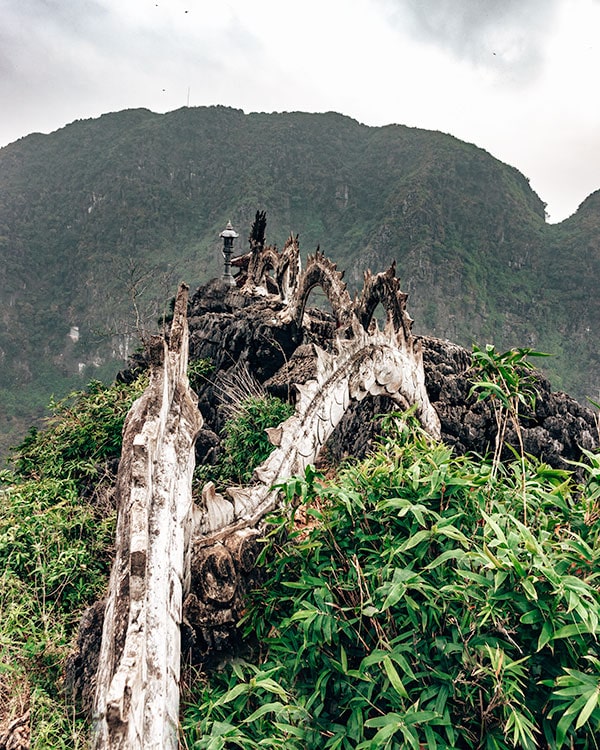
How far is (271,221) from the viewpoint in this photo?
43.9 metres

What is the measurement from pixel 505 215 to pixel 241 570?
41.4 m

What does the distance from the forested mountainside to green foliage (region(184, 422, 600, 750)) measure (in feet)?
81.1

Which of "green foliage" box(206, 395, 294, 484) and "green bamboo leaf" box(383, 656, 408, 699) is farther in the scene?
"green foliage" box(206, 395, 294, 484)

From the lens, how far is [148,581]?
7.27 feet

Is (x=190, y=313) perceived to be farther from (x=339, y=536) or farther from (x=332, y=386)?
(x=339, y=536)

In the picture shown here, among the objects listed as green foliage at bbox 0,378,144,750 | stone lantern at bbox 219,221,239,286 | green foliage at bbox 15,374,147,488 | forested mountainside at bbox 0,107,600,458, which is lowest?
green foliage at bbox 0,378,144,750

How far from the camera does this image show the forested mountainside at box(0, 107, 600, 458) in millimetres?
32812

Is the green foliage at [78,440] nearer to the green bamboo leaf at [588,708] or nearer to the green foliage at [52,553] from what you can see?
the green foliage at [52,553]

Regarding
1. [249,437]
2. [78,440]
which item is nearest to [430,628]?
[249,437]

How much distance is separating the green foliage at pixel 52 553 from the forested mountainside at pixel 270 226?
21.1 meters

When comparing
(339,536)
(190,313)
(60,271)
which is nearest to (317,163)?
A: (60,271)

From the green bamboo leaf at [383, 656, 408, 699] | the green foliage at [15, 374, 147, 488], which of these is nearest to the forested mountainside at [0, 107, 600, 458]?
the green foliage at [15, 374, 147, 488]

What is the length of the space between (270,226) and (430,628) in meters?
43.0

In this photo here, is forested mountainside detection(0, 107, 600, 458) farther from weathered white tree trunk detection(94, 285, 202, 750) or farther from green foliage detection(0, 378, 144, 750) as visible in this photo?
weathered white tree trunk detection(94, 285, 202, 750)
